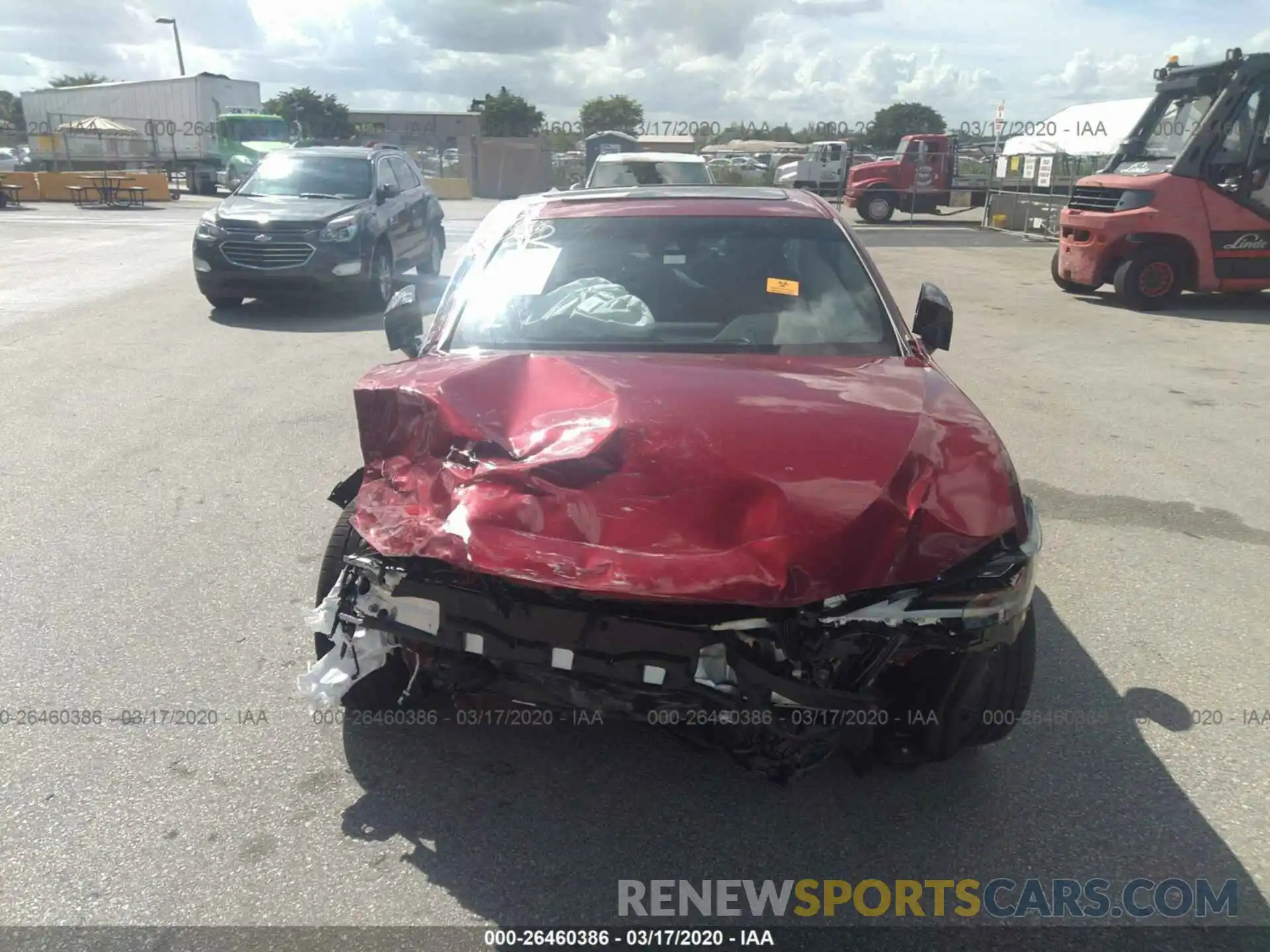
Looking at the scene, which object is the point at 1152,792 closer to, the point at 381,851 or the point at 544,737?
the point at 544,737

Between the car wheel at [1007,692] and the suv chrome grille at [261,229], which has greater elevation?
the suv chrome grille at [261,229]

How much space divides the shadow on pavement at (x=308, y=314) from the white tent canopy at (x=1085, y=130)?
2193 cm

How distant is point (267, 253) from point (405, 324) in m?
7.13

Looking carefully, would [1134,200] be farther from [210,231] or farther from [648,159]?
[210,231]

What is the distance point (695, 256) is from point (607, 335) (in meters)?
0.63

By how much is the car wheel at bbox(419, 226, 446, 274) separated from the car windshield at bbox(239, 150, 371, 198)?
1.69 meters

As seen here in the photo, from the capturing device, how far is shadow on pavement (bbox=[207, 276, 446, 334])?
10.2 m

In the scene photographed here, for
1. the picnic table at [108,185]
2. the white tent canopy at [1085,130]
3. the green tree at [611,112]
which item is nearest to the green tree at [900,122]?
the green tree at [611,112]

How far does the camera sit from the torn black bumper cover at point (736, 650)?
7.78 ft

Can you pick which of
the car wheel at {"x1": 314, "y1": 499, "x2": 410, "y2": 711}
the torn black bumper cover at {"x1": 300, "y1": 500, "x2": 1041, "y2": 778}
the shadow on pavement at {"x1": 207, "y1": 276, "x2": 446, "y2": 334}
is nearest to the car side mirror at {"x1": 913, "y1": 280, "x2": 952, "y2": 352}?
the torn black bumper cover at {"x1": 300, "y1": 500, "x2": 1041, "y2": 778}

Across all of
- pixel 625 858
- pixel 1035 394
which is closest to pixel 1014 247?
pixel 1035 394

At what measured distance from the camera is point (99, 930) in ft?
7.73

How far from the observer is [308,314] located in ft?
36.2

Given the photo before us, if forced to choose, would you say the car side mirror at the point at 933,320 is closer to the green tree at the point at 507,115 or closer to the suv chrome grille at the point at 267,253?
the suv chrome grille at the point at 267,253
